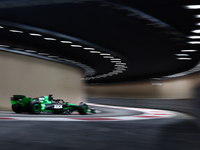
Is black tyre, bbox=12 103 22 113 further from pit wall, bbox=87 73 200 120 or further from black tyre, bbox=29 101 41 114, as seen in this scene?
pit wall, bbox=87 73 200 120

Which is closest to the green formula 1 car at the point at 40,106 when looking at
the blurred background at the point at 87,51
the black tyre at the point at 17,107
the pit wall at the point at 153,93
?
the black tyre at the point at 17,107

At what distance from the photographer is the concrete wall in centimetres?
3276

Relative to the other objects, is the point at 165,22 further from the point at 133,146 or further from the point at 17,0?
the point at 133,146

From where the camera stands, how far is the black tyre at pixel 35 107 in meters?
13.8

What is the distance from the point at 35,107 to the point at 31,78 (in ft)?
17.0

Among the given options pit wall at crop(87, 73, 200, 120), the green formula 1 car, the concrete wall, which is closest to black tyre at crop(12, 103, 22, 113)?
the green formula 1 car

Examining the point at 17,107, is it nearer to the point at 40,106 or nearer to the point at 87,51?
the point at 40,106

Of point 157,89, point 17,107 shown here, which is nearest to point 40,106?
point 17,107

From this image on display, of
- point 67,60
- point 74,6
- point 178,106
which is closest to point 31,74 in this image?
point 67,60

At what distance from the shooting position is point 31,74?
1883cm

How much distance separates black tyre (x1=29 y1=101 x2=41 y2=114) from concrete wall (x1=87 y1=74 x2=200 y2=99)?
1678 cm

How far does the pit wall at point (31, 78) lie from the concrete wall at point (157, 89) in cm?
1147

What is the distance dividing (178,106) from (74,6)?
11.0m

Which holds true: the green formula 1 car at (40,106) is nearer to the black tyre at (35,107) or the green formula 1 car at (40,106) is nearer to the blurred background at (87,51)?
the black tyre at (35,107)
